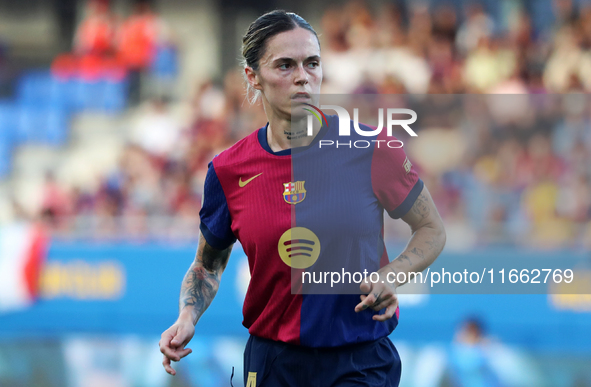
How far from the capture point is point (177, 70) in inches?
528

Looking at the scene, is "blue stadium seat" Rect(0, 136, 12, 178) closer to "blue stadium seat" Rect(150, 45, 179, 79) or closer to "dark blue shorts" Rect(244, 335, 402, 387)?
"blue stadium seat" Rect(150, 45, 179, 79)

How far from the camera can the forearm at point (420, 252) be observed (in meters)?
2.59

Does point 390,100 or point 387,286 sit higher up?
point 390,100

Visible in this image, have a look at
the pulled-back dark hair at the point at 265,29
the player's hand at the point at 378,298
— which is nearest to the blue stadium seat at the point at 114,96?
the pulled-back dark hair at the point at 265,29

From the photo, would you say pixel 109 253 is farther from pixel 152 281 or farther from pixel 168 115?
pixel 168 115

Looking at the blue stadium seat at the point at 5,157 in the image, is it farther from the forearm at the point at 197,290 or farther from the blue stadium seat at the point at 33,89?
the forearm at the point at 197,290

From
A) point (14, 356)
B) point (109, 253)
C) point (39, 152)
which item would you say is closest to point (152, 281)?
point (109, 253)

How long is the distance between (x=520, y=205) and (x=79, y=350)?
5125 mm

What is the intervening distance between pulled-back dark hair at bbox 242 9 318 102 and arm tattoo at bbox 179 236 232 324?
775mm

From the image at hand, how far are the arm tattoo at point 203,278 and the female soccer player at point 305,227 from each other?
76mm

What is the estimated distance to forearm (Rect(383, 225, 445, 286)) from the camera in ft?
8.48

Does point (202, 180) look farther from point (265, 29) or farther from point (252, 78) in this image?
point (265, 29)

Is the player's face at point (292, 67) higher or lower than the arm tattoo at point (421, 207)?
higher

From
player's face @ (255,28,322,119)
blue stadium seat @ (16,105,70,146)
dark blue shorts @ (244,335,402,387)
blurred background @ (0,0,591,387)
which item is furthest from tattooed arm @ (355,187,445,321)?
blue stadium seat @ (16,105,70,146)
